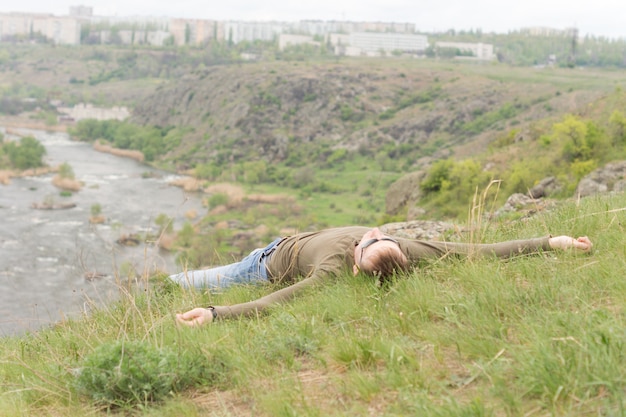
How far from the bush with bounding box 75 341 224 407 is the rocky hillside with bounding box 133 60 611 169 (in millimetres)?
60120

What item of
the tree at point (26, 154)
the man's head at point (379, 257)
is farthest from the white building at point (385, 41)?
the man's head at point (379, 257)

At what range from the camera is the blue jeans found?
497 cm

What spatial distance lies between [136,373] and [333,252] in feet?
5.34

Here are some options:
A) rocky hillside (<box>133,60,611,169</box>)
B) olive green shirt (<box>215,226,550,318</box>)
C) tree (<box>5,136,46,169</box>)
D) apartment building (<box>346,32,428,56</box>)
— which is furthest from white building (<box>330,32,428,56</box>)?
olive green shirt (<box>215,226,550,318</box>)

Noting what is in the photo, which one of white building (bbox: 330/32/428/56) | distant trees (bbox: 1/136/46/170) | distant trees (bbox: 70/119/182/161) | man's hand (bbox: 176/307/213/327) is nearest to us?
man's hand (bbox: 176/307/213/327)

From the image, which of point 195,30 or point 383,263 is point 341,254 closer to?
point 383,263

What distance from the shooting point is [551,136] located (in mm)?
23000

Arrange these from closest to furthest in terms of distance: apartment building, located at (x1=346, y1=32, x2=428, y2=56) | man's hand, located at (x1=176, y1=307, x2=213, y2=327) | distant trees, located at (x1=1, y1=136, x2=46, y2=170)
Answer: man's hand, located at (x1=176, y1=307, x2=213, y2=327) < distant trees, located at (x1=1, y1=136, x2=46, y2=170) < apartment building, located at (x1=346, y1=32, x2=428, y2=56)

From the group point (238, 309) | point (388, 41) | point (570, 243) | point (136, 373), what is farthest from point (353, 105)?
point (388, 41)

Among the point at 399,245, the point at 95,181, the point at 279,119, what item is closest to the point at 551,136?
the point at 399,245

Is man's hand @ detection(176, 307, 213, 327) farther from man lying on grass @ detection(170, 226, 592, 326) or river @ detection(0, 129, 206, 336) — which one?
river @ detection(0, 129, 206, 336)

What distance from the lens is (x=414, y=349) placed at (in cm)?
309

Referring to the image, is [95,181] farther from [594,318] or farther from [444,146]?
[594,318]

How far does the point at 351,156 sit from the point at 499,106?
1533 centimetres
